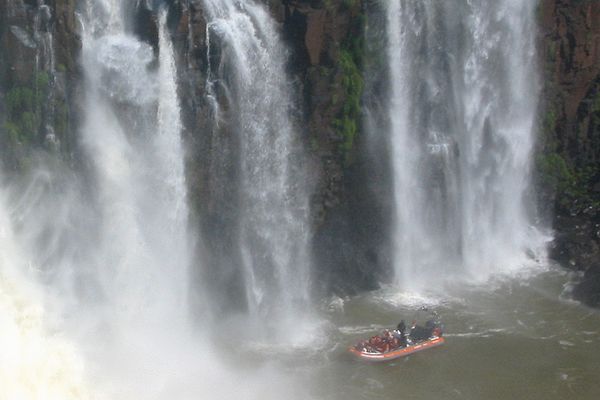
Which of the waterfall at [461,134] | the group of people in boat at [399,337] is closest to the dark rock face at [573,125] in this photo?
the waterfall at [461,134]

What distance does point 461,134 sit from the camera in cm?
2564

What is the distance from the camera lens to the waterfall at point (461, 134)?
2423 centimetres

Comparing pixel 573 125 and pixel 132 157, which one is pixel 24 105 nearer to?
pixel 132 157

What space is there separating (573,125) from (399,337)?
10.4 meters

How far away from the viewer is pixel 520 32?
2605 cm

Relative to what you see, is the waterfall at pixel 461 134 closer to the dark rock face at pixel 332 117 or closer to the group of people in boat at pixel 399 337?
the dark rock face at pixel 332 117

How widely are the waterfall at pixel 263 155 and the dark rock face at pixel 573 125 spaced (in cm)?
895

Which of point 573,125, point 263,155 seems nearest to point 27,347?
point 263,155

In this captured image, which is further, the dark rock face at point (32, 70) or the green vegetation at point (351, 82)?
the green vegetation at point (351, 82)

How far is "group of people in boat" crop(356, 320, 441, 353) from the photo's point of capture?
68.8 ft

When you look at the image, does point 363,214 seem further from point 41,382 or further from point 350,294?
point 41,382

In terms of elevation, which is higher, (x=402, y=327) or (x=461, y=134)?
(x=461, y=134)

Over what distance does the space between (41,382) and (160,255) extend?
5540 millimetres

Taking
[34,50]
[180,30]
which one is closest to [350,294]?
[180,30]
